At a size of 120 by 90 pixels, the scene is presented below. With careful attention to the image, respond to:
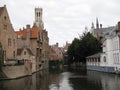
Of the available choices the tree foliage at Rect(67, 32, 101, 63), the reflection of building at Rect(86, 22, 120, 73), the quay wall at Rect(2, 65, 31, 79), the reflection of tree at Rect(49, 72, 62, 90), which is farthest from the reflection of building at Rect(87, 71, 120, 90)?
the tree foliage at Rect(67, 32, 101, 63)

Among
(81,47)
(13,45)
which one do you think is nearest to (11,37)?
(13,45)

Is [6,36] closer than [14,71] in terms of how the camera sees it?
No

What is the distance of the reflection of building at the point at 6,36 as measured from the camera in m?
51.3

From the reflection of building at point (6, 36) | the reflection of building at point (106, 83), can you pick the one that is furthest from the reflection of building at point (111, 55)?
the reflection of building at point (6, 36)

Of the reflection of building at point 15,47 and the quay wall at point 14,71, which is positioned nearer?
the quay wall at point 14,71

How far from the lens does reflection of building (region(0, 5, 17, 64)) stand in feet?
168

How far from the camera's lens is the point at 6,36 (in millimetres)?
52906

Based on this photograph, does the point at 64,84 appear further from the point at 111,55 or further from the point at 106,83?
the point at 111,55

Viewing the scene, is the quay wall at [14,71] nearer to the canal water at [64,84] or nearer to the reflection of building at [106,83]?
the canal water at [64,84]

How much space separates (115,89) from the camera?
26.8 m

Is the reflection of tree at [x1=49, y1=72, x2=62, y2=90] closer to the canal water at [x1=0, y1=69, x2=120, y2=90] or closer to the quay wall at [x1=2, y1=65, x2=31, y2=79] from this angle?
the canal water at [x1=0, y1=69, x2=120, y2=90]

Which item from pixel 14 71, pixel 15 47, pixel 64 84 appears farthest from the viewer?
pixel 15 47

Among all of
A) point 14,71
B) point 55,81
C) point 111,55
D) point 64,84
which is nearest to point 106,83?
point 64,84

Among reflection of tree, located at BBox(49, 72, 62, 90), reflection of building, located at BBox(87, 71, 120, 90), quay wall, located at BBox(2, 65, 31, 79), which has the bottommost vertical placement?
reflection of tree, located at BBox(49, 72, 62, 90)
